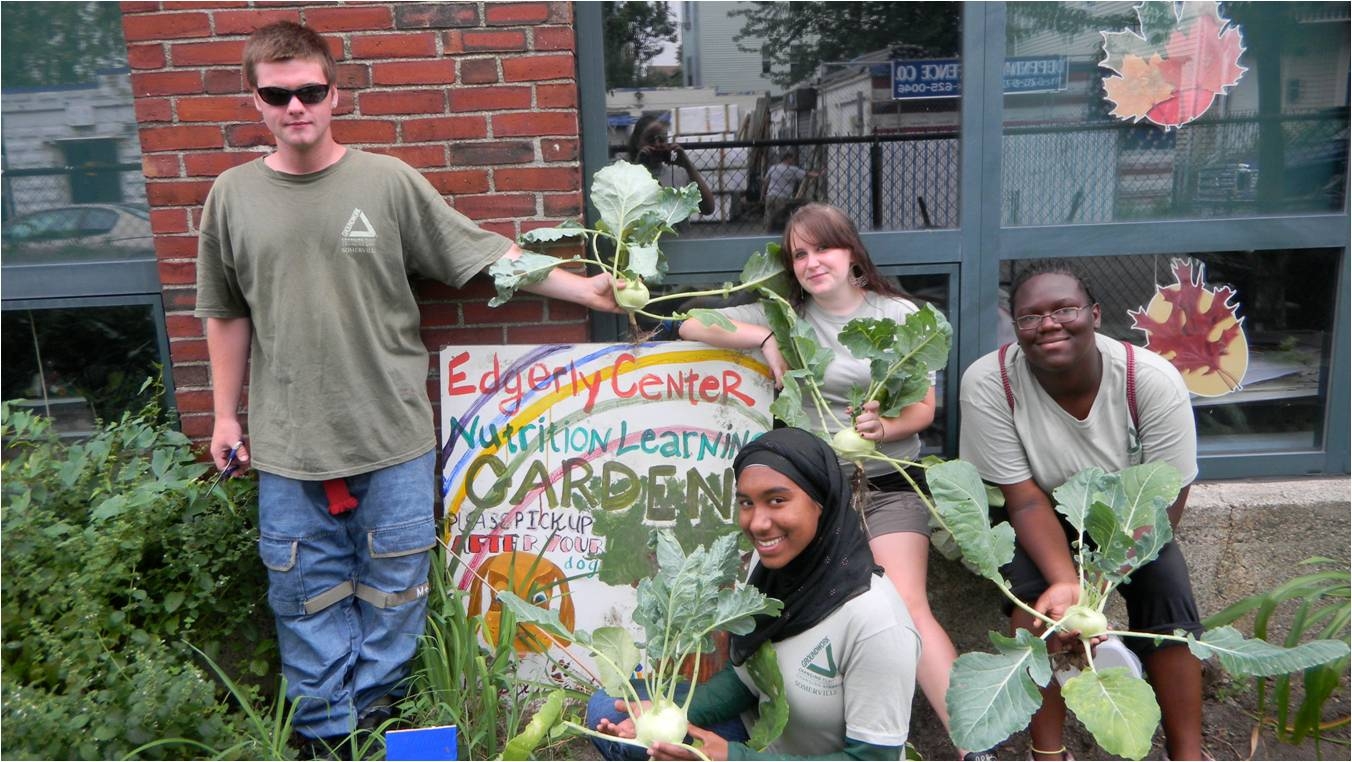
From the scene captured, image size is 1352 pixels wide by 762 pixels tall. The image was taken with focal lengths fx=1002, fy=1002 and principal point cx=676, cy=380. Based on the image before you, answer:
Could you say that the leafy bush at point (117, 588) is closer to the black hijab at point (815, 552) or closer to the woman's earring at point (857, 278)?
the black hijab at point (815, 552)

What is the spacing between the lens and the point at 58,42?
3.44 m

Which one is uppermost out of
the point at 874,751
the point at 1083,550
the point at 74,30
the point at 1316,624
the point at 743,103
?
the point at 74,30

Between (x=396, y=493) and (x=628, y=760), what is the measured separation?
1038 millimetres

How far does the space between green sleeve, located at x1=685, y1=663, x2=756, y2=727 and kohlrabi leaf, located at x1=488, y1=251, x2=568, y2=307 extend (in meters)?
1.25

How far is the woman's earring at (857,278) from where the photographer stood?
3.08 metres

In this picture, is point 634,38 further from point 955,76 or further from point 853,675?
point 853,675

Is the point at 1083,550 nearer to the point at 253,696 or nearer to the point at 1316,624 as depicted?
the point at 1316,624

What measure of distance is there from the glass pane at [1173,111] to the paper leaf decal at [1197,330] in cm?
25

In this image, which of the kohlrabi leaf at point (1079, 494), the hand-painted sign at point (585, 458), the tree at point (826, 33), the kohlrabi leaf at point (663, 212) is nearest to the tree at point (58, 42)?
the hand-painted sign at point (585, 458)

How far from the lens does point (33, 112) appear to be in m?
3.47

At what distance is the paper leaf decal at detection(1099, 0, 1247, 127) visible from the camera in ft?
11.1

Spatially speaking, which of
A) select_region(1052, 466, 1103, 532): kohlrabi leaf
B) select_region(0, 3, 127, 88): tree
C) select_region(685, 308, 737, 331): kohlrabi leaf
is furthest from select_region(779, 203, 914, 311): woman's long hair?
select_region(0, 3, 127, 88): tree

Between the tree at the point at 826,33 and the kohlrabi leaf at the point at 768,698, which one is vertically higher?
the tree at the point at 826,33

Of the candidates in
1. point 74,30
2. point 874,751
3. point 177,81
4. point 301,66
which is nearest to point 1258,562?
point 874,751
